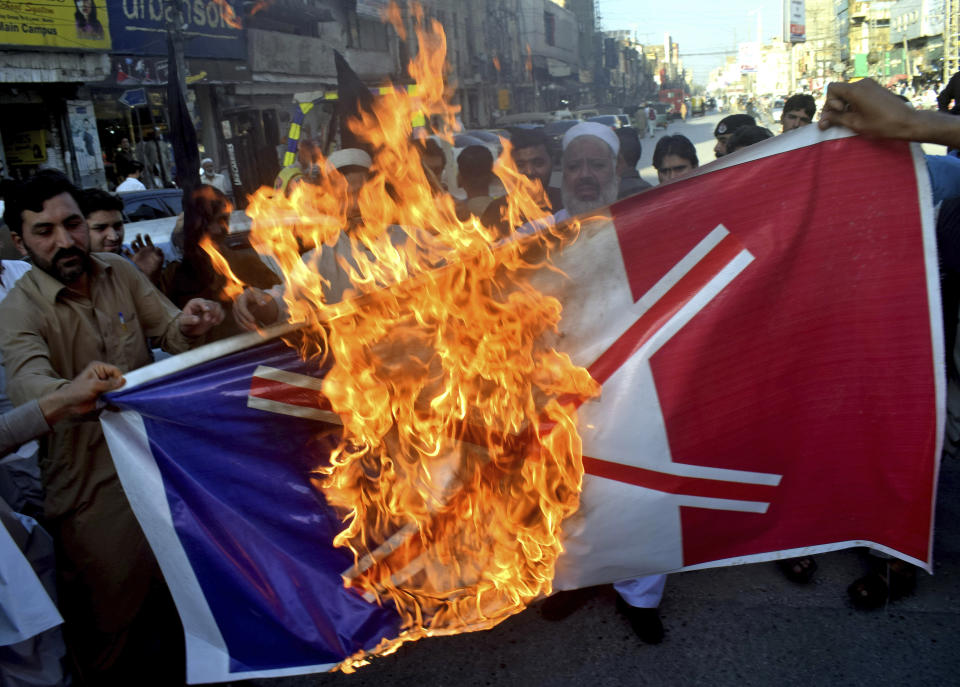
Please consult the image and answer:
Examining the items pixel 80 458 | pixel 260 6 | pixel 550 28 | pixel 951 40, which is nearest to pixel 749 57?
pixel 550 28

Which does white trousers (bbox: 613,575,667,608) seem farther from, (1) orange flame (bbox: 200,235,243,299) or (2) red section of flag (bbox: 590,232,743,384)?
(1) orange flame (bbox: 200,235,243,299)

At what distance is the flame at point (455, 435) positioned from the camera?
2.54 metres

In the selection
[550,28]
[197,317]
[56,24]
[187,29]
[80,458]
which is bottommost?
[80,458]

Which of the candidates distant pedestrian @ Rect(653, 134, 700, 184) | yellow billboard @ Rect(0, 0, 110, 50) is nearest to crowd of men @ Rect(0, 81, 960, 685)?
distant pedestrian @ Rect(653, 134, 700, 184)

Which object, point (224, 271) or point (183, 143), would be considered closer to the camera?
point (224, 271)

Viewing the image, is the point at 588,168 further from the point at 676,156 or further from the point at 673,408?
the point at 673,408

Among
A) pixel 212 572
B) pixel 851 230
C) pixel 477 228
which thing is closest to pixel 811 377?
pixel 851 230

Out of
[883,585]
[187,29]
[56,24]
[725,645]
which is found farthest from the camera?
[187,29]

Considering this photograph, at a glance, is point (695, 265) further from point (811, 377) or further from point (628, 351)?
point (811, 377)

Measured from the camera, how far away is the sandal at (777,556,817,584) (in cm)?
348

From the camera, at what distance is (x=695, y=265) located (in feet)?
8.30

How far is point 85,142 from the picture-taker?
17734 mm

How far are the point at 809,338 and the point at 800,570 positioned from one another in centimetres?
151

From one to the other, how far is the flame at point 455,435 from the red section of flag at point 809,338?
0.35 metres
